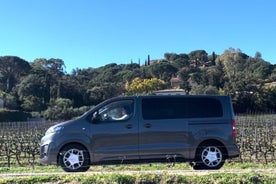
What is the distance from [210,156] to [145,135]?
1.59 m

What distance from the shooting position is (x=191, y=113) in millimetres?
11562

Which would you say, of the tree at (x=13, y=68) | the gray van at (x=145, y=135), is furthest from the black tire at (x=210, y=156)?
the tree at (x=13, y=68)

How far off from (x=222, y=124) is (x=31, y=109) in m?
77.2

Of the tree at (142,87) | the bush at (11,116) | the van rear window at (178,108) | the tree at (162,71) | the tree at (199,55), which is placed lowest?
the van rear window at (178,108)

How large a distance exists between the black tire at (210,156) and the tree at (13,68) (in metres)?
108

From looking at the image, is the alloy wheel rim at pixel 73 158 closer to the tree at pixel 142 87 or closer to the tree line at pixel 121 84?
the tree line at pixel 121 84

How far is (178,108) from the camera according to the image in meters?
11.6

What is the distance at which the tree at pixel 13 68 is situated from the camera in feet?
382

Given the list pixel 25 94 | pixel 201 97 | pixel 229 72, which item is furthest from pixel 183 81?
pixel 201 97

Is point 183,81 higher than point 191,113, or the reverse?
point 183,81

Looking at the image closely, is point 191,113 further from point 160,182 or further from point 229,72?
point 229,72

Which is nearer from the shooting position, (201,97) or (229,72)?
(201,97)

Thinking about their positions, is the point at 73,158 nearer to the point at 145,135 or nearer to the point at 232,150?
the point at 145,135

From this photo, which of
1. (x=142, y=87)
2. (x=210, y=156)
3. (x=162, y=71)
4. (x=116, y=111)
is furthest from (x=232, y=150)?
(x=162, y=71)
